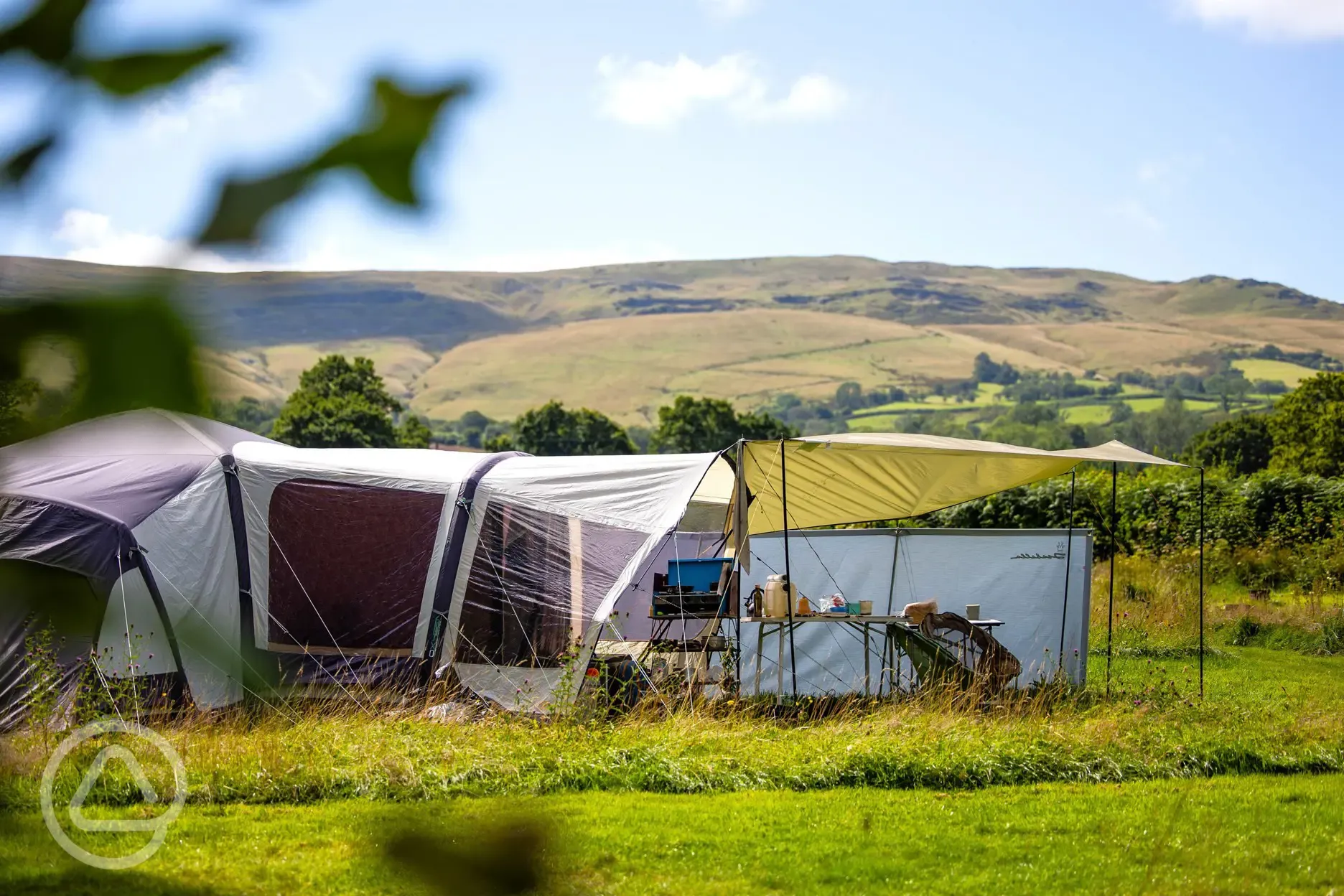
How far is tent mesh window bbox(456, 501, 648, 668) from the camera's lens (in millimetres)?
8992

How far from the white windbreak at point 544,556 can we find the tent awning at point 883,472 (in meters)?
0.78

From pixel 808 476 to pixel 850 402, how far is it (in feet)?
386

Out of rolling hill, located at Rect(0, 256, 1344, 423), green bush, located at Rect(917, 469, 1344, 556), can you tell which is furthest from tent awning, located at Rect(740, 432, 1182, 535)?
rolling hill, located at Rect(0, 256, 1344, 423)

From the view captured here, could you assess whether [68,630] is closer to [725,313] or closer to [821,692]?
[821,692]

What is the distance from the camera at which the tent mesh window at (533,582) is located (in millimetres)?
8992

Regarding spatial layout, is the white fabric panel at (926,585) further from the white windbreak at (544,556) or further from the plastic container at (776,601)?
the white windbreak at (544,556)

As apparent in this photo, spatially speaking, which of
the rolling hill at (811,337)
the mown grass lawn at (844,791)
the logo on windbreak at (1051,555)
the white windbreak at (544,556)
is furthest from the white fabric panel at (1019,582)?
the rolling hill at (811,337)

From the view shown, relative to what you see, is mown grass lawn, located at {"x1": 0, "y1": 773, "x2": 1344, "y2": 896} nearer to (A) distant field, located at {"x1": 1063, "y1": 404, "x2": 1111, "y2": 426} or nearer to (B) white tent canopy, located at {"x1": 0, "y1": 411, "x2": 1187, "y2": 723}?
(B) white tent canopy, located at {"x1": 0, "y1": 411, "x2": 1187, "y2": 723}

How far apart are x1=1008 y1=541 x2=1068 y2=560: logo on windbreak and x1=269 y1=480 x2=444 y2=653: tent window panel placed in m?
4.92

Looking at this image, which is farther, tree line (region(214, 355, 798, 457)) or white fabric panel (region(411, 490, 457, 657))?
tree line (region(214, 355, 798, 457))

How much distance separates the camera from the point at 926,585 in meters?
11.4

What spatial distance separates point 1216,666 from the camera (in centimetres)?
1257

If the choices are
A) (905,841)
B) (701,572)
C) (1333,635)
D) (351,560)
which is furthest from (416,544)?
(1333,635)

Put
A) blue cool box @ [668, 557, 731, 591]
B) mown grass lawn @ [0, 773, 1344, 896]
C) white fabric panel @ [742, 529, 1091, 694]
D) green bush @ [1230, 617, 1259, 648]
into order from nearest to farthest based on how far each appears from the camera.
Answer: mown grass lawn @ [0, 773, 1344, 896] → blue cool box @ [668, 557, 731, 591] → white fabric panel @ [742, 529, 1091, 694] → green bush @ [1230, 617, 1259, 648]
